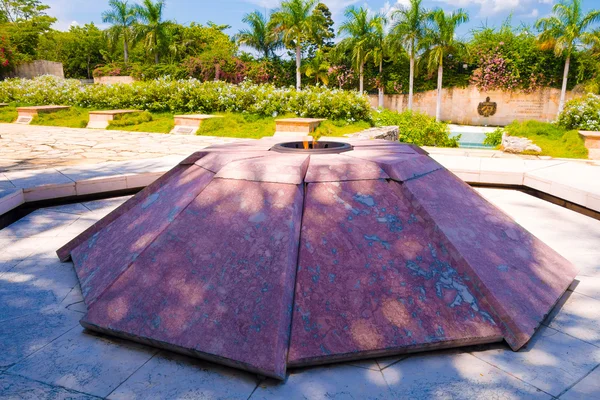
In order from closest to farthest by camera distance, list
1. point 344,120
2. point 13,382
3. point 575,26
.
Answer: point 13,382 < point 344,120 < point 575,26

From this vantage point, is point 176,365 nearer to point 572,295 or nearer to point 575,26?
point 572,295

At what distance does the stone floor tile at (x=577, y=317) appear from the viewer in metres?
2.08

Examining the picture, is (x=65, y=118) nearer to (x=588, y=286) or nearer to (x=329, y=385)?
(x=329, y=385)

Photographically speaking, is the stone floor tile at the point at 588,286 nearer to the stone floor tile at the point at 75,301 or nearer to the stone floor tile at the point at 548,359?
the stone floor tile at the point at 548,359

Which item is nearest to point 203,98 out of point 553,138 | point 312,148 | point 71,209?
point 71,209

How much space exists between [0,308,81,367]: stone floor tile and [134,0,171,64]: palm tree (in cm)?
3224

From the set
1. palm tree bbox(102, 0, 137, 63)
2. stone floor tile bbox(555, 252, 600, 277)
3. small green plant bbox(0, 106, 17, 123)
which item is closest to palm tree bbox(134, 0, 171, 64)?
palm tree bbox(102, 0, 137, 63)

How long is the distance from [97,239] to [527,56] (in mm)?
26650

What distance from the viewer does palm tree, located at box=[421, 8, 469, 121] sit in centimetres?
2230

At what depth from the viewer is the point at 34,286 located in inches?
103

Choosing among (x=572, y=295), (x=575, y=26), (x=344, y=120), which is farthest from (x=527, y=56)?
(x=572, y=295)

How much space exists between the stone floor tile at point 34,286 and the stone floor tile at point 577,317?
282 centimetres

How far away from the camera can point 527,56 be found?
23.6m

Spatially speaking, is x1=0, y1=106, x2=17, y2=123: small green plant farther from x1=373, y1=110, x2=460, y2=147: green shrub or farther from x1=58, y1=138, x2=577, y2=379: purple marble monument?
x1=58, y1=138, x2=577, y2=379: purple marble monument
